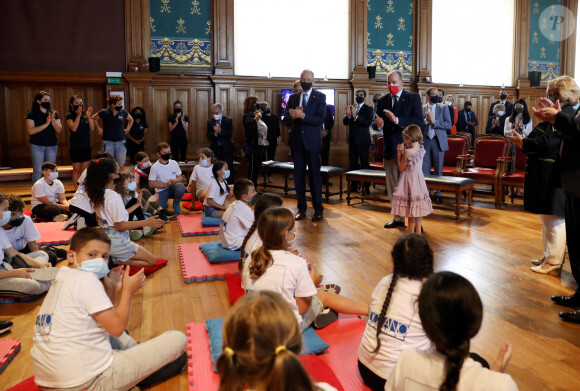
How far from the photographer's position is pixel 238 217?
4375 millimetres

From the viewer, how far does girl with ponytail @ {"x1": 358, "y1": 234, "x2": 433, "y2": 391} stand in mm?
2064

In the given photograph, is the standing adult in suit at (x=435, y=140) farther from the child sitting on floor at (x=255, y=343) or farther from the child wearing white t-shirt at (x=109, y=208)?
the child sitting on floor at (x=255, y=343)

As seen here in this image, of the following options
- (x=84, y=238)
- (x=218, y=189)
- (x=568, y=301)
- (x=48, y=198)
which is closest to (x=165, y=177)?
(x=218, y=189)

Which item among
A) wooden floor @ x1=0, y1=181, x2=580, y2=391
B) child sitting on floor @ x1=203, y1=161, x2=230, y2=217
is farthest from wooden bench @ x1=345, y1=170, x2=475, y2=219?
child sitting on floor @ x1=203, y1=161, x2=230, y2=217

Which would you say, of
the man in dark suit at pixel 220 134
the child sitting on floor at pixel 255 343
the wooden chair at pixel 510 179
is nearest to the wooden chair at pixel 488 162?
the wooden chair at pixel 510 179

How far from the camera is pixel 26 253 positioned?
13.4 feet

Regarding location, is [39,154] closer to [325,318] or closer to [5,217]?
[5,217]

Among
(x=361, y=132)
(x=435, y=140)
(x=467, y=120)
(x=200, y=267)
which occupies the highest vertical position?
(x=467, y=120)

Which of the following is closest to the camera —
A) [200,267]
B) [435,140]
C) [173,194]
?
[200,267]

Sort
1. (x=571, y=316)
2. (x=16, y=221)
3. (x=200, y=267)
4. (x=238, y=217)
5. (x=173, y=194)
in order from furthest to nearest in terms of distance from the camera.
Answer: (x=173, y=194)
(x=238, y=217)
(x=200, y=267)
(x=16, y=221)
(x=571, y=316)

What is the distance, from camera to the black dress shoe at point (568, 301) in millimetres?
3330

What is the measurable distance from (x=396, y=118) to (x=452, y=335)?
4428 mm

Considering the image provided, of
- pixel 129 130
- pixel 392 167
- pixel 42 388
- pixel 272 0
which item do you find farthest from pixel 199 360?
pixel 272 0

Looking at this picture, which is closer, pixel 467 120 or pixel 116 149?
pixel 116 149
